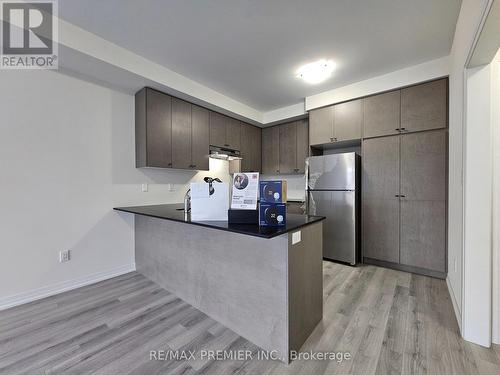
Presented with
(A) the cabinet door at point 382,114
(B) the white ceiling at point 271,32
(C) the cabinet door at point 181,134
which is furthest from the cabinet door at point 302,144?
(C) the cabinet door at point 181,134

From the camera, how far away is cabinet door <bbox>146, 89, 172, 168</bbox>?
289 cm

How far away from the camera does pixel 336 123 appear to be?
3.48 metres

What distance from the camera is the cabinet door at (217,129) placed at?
147 inches

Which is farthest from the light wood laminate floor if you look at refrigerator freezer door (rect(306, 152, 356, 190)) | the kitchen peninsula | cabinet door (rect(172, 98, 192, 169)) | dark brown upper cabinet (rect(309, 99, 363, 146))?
dark brown upper cabinet (rect(309, 99, 363, 146))

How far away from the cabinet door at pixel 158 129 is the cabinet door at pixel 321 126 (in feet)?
7.55

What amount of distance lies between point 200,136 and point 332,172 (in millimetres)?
2156

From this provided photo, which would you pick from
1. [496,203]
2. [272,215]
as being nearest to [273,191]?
[272,215]

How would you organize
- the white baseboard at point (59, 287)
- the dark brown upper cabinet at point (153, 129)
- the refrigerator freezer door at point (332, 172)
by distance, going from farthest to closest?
the refrigerator freezer door at point (332, 172), the dark brown upper cabinet at point (153, 129), the white baseboard at point (59, 287)

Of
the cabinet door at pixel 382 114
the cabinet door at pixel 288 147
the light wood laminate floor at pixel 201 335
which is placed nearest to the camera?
the light wood laminate floor at pixel 201 335

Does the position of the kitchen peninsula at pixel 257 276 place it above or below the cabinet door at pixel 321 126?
below

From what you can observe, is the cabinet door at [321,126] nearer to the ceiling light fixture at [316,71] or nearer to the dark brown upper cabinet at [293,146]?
the dark brown upper cabinet at [293,146]

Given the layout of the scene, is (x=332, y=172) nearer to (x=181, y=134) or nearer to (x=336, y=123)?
(x=336, y=123)

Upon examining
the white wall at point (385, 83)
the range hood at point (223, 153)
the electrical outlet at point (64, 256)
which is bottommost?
the electrical outlet at point (64, 256)

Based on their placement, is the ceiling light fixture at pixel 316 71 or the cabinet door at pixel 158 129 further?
the cabinet door at pixel 158 129
